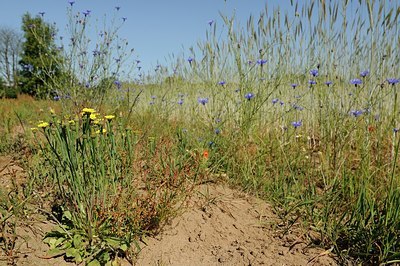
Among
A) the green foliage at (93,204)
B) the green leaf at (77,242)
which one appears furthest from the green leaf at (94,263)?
the green leaf at (77,242)

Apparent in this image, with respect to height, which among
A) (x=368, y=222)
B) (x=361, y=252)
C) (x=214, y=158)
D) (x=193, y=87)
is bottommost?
(x=361, y=252)

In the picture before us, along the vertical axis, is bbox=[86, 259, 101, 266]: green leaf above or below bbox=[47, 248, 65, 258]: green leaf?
below

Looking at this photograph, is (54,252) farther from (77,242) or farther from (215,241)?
(215,241)

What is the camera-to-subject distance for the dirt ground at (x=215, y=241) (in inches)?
60.3

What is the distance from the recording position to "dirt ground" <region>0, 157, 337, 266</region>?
1.53m

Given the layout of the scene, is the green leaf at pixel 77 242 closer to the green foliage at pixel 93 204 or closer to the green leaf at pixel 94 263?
the green foliage at pixel 93 204

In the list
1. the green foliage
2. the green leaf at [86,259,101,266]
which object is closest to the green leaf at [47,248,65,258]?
the green foliage

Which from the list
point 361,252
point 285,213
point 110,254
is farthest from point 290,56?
point 110,254

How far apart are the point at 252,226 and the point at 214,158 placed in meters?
0.76

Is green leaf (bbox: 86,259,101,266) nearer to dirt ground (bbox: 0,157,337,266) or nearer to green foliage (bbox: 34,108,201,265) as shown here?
green foliage (bbox: 34,108,201,265)

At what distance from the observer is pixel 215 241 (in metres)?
1.73

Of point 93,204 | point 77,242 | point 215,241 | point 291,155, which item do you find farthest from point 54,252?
point 291,155

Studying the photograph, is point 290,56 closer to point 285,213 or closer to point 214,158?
point 214,158

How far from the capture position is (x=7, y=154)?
267cm
